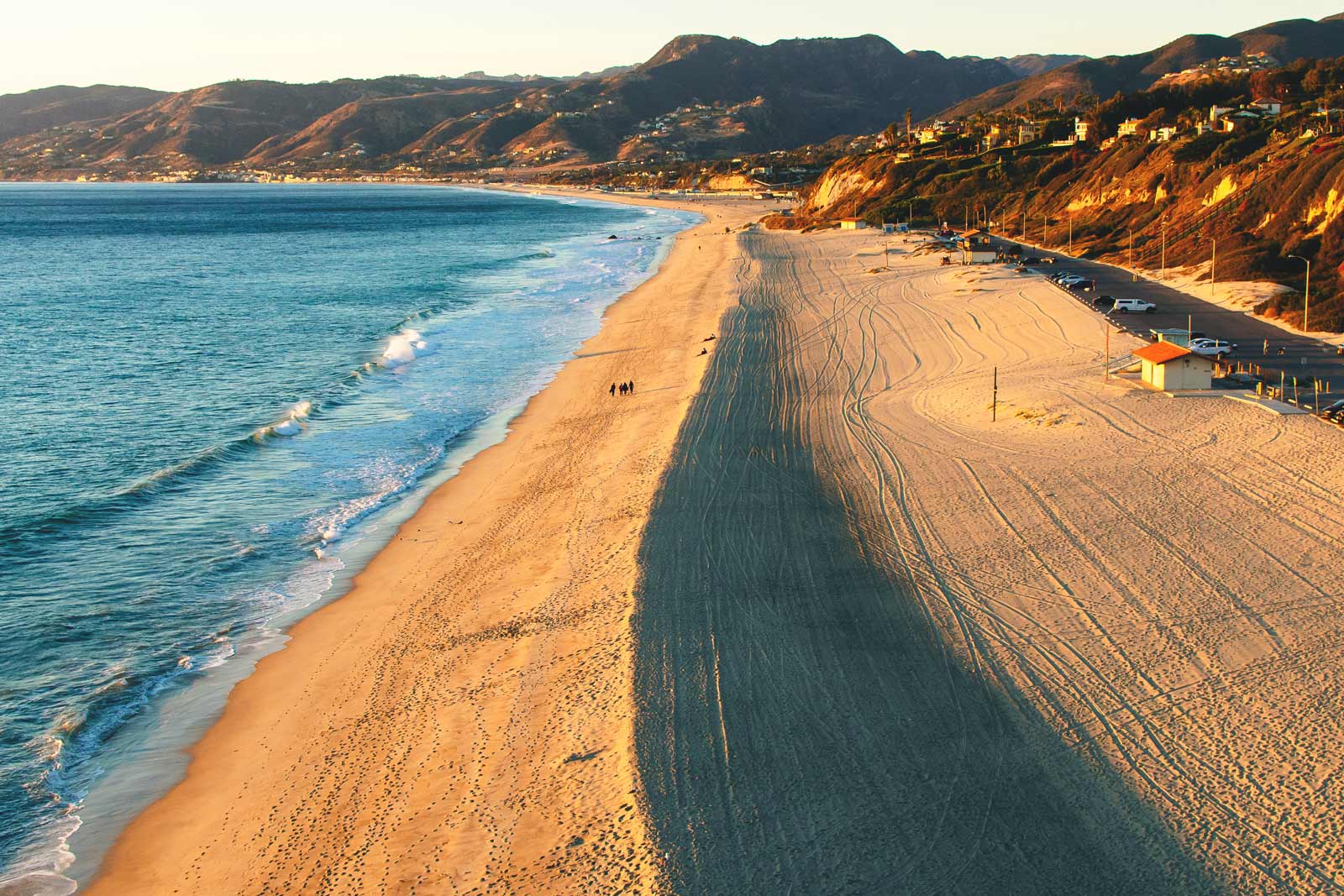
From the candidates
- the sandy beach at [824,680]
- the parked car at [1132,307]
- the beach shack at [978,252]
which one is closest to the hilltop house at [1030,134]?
the beach shack at [978,252]

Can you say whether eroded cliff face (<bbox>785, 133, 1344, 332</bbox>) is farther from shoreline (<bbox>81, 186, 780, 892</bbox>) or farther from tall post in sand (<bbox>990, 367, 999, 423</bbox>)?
shoreline (<bbox>81, 186, 780, 892</bbox>)

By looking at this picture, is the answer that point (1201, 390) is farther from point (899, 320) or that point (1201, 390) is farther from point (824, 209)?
point (824, 209)

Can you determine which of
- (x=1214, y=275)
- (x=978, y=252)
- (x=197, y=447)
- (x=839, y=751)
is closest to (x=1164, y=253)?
(x=1214, y=275)

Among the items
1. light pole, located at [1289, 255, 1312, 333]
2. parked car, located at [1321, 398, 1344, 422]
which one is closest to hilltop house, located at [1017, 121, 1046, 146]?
light pole, located at [1289, 255, 1312, 333]

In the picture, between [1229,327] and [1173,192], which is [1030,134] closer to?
[1173,192]

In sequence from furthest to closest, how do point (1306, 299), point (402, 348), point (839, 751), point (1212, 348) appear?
1. point (402, 348)
2. point (1306, 299)
3. point (1212, 348)
4. point (839, 751)

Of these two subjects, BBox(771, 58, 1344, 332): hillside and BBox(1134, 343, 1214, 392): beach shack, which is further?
BBox(771, 58, 1344, 332): hillside

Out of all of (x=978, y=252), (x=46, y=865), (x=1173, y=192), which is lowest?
(x=46, y=865)
